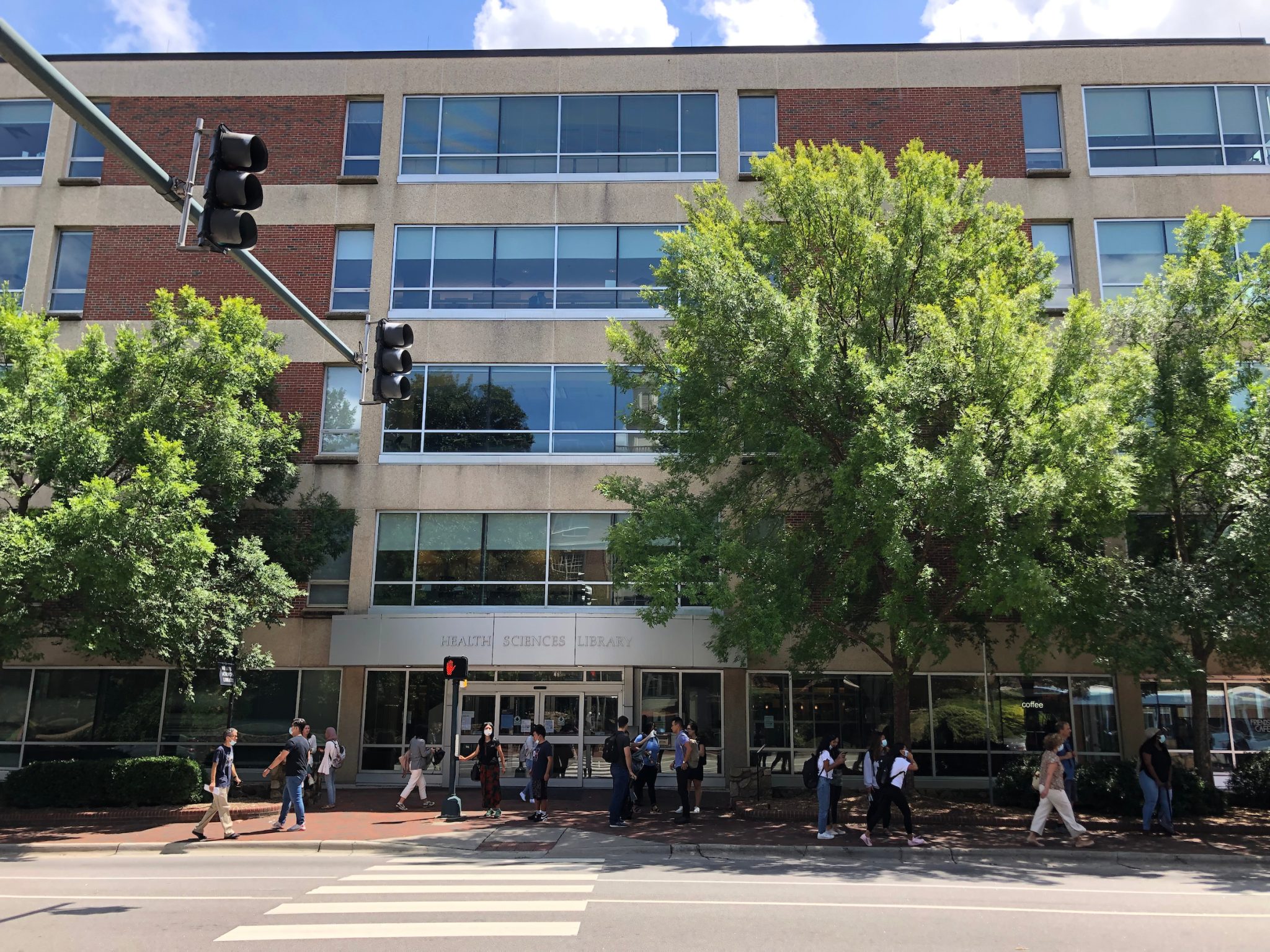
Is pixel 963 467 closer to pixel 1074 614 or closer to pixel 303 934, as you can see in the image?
pixel 1074 614

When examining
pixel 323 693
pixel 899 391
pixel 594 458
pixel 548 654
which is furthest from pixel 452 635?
pixel 899 391

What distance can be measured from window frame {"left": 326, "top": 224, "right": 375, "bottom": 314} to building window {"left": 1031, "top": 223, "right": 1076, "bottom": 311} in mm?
15884

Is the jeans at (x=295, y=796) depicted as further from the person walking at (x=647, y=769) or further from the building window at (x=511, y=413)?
the building window at (x=511, y=413)

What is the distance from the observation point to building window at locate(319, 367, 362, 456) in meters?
22.5

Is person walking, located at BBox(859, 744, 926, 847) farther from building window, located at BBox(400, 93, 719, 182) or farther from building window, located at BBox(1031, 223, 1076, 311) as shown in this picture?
building window, located at BBox(400, 93, 719, 182)

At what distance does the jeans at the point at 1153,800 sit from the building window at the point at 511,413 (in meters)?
11.9

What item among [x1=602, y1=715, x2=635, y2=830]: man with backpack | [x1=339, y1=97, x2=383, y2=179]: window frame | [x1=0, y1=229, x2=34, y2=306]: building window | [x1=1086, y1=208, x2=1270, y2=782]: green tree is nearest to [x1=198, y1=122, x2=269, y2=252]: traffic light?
[x1=602, y1=715, x2=635, y2=830]: man with backpack

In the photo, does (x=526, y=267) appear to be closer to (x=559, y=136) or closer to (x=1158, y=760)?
(x=559, y=136)

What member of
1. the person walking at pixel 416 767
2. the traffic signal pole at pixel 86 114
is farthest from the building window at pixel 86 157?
the traffic signal pole at pixel 86 114

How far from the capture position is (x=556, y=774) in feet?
69.8

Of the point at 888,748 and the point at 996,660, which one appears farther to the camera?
the point at 996,660

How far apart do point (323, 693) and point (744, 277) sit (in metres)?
13.4

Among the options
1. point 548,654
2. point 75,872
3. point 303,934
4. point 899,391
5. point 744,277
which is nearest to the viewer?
point 303,934

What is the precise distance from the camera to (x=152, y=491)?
15.3 metres
